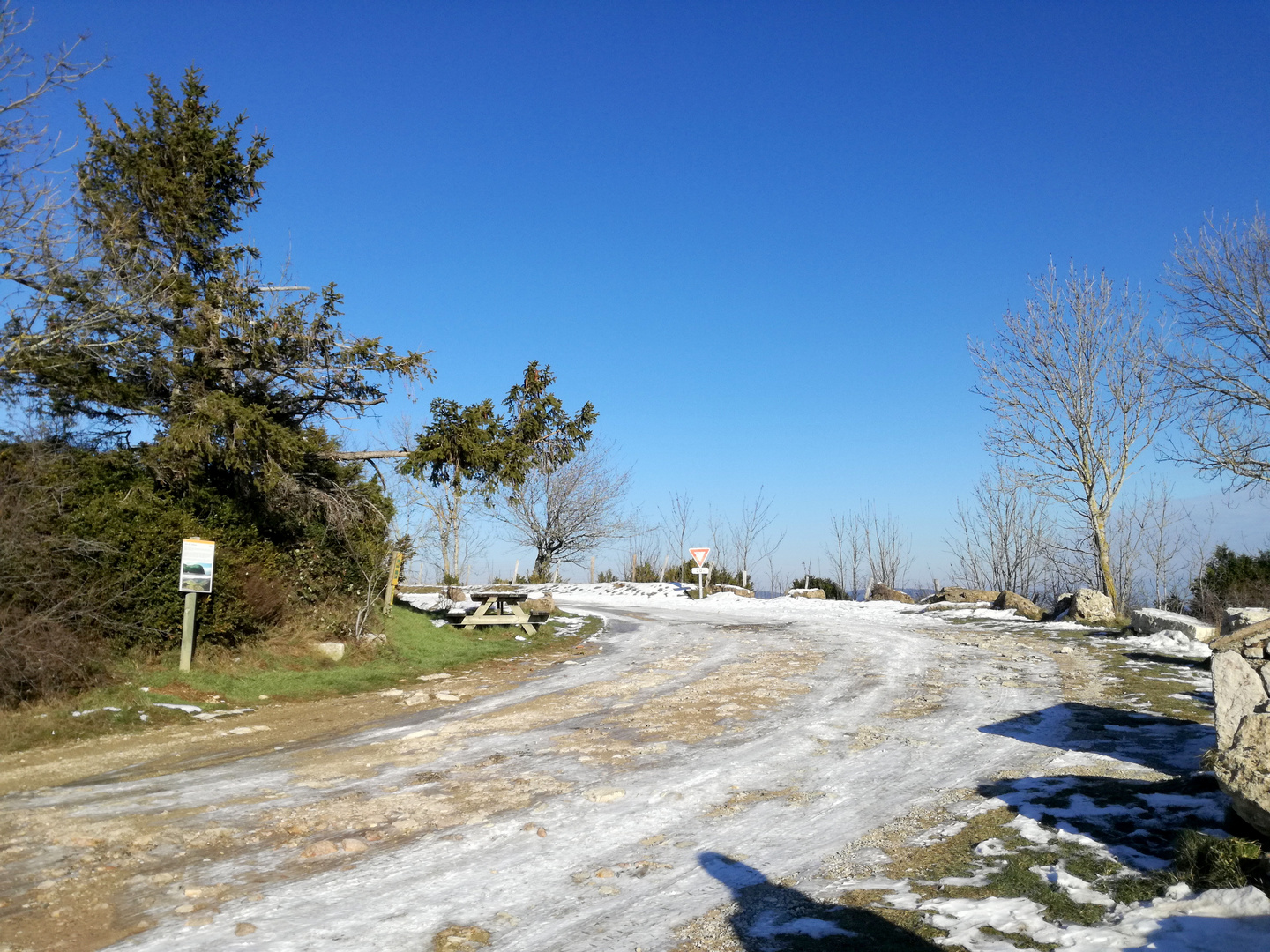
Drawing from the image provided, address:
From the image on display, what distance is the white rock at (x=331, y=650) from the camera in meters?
14.1

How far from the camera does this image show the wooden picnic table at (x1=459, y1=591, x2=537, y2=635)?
1875cm

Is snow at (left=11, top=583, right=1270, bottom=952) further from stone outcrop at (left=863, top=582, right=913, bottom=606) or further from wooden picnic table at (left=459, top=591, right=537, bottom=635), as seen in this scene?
stone outcrop at (left=863, top=582, right=913, bottom=606)

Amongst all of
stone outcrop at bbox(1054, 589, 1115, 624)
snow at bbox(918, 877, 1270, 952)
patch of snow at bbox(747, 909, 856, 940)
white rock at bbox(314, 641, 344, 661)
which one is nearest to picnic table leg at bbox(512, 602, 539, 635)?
white rock at bbox(314, 641, 344, 661)

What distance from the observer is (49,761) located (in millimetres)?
8172

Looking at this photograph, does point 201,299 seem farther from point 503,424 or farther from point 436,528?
point 436,528

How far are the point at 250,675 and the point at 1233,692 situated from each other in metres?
12.0

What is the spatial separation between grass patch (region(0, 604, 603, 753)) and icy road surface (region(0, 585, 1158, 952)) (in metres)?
2.38

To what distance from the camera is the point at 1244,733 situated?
5367mm

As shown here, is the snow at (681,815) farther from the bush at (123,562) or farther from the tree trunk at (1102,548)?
the tree trunk at (1102,548)

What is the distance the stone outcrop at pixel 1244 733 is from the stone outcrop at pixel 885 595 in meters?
23.3

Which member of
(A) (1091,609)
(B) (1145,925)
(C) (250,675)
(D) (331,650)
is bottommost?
(B) (1145,925)

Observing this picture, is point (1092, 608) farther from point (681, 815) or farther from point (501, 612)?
point (681, 815)

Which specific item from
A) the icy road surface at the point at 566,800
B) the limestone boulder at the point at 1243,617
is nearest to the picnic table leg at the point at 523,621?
the icy road surface at the point at 566,800

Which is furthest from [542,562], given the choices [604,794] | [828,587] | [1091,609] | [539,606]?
[604,794]
